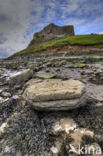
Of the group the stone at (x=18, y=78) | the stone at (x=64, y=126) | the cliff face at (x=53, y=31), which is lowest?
the stone at (x=64, y=126)

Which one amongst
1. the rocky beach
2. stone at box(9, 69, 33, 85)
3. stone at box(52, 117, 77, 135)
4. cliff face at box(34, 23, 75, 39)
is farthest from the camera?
cliff face at box(34, 23, 75, 39)

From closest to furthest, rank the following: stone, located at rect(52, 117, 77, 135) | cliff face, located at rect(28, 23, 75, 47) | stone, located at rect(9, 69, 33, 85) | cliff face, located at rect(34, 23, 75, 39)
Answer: stone, located at rect(52, 117, 77, 135) < stone, located at rect(9, 69, 33, 85) < cliff face, located at rect(28, 23, 75, 47) < cliff face, located at rect(34, 23, 75, 39)

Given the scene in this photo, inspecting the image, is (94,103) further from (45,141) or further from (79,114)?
(45,141)

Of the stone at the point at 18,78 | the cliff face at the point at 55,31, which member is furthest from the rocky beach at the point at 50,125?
the cliff face at the point at 55,31

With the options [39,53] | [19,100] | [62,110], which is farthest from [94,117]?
[39,53]

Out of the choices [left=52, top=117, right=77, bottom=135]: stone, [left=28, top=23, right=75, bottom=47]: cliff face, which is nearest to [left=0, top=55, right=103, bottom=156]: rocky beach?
[left=52, top=117, right=77, bottom=135]: stone

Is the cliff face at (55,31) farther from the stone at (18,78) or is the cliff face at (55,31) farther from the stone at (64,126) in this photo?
the stone at (64,126)

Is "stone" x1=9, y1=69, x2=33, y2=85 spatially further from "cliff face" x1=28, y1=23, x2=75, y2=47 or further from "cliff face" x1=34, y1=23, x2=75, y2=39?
"cliff face" x1=34, y1=23, x2=75, y2=39

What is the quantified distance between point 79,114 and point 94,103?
1.21m

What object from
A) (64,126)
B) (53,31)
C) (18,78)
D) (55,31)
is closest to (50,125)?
(64,126)

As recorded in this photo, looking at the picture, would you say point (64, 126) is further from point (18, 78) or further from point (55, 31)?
point (55, 31)

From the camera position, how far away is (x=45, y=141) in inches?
83.6

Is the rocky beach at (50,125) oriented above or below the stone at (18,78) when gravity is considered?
below

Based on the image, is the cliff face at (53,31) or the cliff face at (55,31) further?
the cliff face at (55,31)
